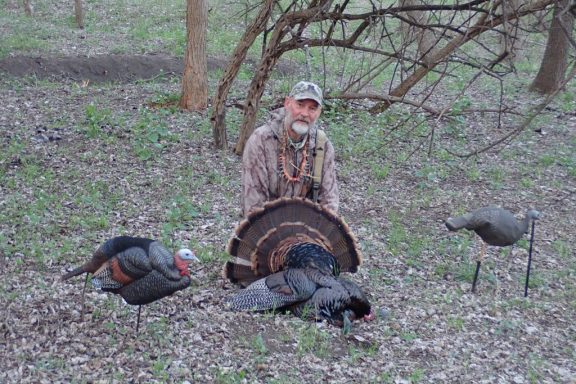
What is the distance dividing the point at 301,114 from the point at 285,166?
1.53 ft

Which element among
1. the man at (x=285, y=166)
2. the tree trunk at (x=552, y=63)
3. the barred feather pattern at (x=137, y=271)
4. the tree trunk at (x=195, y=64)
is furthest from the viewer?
the tree trunk at (x=552, y=63)

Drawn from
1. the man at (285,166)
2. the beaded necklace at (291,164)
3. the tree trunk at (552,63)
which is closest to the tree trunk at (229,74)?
the man at (285,166)

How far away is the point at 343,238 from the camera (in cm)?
561

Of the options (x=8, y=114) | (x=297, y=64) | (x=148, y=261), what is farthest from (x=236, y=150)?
(x=297, y=64)

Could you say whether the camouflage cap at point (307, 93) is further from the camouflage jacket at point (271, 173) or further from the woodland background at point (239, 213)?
the woodland background at point (239, 213)

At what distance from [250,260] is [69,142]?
4.40 m

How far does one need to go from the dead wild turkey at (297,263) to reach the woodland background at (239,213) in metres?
0.16

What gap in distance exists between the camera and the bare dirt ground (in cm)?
462


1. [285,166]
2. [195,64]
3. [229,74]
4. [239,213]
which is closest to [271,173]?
[285,166]

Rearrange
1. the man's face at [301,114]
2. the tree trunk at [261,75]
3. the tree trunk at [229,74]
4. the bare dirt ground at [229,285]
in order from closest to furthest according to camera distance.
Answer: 1. the bare dirt ground at [229,285]
2. the man's face at [301,114]
3. the tree trunk at [261,75]
4. the tree trunk at [229,74]

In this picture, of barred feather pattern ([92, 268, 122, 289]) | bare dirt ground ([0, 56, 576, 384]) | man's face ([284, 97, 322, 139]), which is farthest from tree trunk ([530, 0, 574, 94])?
barred feather pattern ([92, 268, 122, 289])

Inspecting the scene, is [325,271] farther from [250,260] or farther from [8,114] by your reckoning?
[8,114]

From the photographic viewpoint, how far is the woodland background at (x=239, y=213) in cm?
473

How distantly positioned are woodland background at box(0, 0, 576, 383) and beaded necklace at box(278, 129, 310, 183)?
103 centimetres
